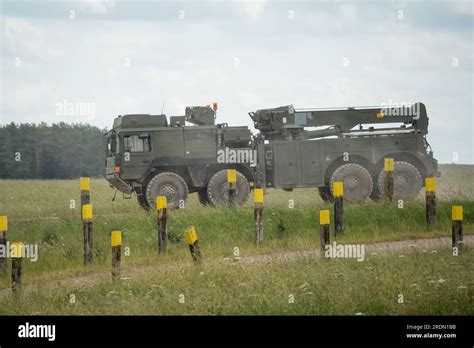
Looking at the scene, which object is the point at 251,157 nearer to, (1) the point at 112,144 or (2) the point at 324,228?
(1) the point at 112,144

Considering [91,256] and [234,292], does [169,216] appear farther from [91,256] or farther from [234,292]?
[234,292]

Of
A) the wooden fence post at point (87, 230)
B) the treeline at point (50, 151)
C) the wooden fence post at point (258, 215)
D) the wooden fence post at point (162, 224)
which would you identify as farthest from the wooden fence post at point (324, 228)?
the treeline at point (50, 151)

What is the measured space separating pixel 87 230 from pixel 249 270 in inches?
157

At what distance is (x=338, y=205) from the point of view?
1958cm

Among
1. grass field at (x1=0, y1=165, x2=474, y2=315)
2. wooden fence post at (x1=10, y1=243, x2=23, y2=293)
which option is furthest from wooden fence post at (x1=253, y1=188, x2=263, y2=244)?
wooden fence post at (x1=10, y1=243, x2=23, y2=293)

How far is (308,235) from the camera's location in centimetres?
2027

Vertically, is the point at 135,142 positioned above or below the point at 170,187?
above

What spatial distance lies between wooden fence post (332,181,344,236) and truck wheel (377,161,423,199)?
23.7 ft

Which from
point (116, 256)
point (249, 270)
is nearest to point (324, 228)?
point (249, 270)

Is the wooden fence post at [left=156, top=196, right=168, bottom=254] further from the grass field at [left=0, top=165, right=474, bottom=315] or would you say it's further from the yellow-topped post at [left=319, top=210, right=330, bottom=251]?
the yellow-topped post at [left=319, top=210, right=330, bottom=251]

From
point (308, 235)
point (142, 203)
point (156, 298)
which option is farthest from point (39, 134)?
point (156, 298)

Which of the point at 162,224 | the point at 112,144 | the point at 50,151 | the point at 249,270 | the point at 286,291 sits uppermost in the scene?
the point at 50,151

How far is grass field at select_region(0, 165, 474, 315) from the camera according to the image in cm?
1327

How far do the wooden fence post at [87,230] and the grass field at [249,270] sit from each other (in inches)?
9.8
